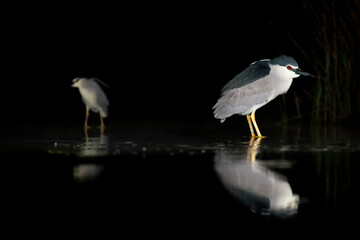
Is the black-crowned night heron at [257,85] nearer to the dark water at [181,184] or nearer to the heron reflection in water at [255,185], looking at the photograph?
the dark water at [181,184]

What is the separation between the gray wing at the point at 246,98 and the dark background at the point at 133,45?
862 centimetres

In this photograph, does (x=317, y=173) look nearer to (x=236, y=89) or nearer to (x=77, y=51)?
(x=236, y=89)

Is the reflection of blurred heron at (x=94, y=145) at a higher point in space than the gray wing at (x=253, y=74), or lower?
lower

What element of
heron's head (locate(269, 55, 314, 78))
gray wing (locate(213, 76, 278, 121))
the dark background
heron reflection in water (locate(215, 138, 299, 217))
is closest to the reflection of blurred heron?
heron reflection in water (locate(215, 138, 299, 217))

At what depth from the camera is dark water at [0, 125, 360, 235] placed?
3.87m

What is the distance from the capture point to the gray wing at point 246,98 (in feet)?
27.5

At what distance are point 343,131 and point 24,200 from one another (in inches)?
198

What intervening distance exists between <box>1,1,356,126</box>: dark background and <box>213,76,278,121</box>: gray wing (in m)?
8.62

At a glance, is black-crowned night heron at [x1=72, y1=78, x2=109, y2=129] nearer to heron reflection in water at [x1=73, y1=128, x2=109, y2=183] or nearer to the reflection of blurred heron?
heron reflection in water at [x1=73, y1=128, x2=109, y2=183]

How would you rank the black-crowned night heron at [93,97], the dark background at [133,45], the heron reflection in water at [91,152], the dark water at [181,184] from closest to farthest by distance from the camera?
the dark water at [181,184] < the heron reflection in water at [91,152] < the black-crowned night heron at [93,97] < the dark background at [133,45]

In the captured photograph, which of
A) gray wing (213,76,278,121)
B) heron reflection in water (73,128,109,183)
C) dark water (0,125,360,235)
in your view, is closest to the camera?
dark water (0,125,360,235)

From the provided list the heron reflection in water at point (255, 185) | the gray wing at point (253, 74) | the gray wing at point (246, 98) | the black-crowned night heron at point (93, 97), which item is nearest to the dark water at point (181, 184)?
the heron reflection in water at point (255, 185)

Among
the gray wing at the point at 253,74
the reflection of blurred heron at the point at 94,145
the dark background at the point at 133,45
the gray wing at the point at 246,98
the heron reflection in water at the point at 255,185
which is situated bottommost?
the heron reflection in water at the point at 255,185

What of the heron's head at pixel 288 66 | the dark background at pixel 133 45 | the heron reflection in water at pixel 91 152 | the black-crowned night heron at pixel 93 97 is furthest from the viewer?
the dark background at pixel 133 45
